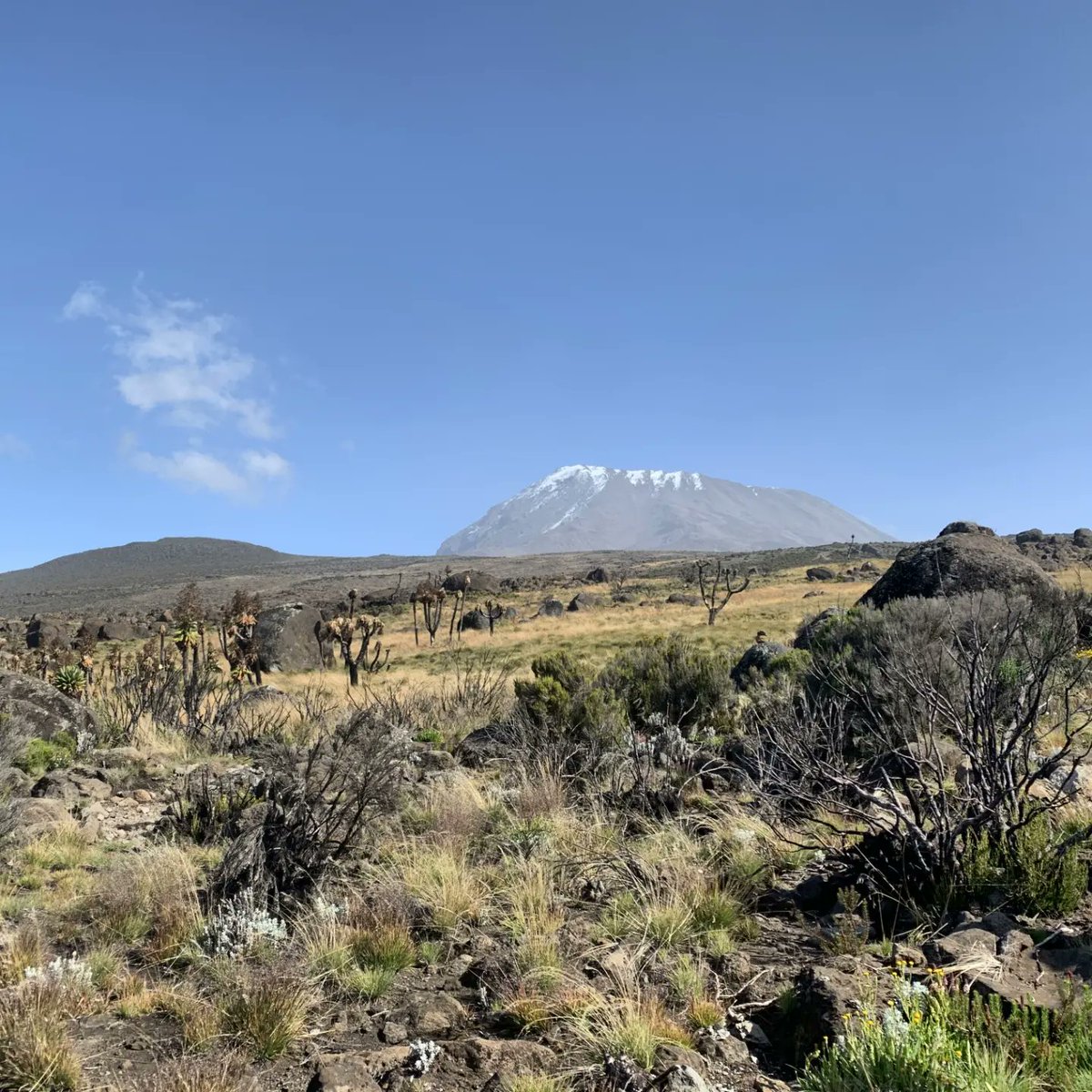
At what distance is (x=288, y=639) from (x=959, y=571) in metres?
25.0

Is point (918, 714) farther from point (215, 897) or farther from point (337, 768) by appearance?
point (215, 897)

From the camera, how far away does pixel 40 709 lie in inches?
459

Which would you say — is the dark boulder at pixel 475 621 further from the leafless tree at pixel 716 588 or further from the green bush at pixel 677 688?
the green bush at pixel 677 688

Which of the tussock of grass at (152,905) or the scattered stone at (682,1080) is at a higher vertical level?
the scattered stone at (682,1080)

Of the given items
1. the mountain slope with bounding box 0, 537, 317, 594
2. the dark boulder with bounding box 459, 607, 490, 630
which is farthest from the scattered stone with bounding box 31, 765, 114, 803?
the mountain slope with bounding box 0, 537, 317, 594

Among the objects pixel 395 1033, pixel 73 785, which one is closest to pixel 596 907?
pixel 395 1033

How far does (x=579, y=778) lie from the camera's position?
7996mm

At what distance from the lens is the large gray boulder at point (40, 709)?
11227 mm

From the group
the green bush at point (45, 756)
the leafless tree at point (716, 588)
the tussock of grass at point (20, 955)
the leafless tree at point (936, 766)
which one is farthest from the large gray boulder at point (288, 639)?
the tussock of grass at point (20, 955)

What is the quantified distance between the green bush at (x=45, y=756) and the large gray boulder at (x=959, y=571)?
46.0ft

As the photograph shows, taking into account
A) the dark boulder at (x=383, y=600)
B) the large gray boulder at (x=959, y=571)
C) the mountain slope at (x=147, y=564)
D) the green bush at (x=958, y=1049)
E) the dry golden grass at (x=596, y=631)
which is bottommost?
the dry golden grass at (x=596, y=631)

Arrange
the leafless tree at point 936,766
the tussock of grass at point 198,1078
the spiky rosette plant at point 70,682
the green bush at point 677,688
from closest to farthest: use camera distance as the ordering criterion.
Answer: the tussock of grass at point 198,1078 → the leafless tree at point 936,766 → the green bush at point 677,688 → the spiky rosette plant at point 70,682

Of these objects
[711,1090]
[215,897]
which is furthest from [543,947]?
[215,897]

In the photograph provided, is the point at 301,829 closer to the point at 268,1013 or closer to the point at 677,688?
the point at 268,1013
